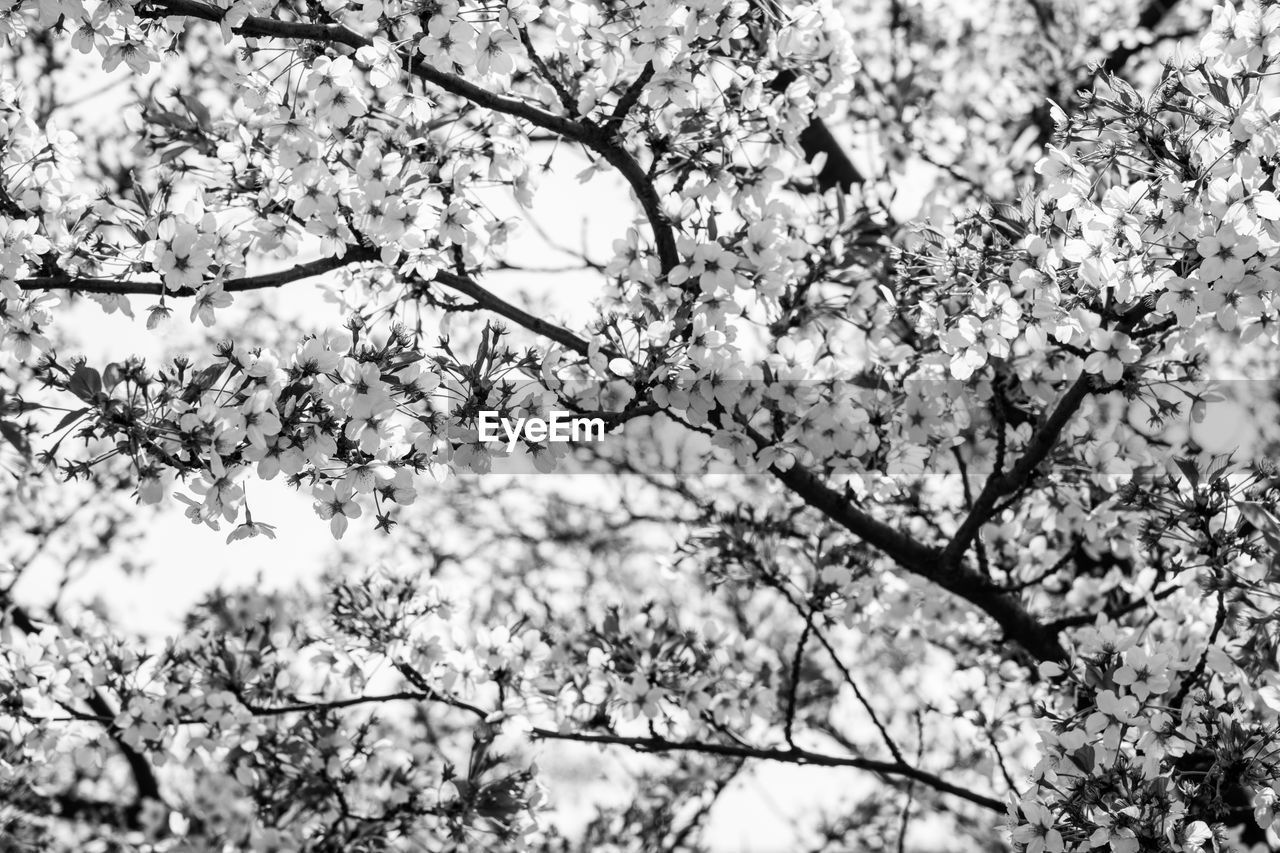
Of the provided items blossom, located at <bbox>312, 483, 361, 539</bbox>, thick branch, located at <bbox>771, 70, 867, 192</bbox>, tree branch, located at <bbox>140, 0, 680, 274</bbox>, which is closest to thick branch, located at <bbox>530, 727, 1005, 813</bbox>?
blossom, located at <bbox>312, 483, 361, 539</bbox>

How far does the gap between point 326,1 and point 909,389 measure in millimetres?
2150

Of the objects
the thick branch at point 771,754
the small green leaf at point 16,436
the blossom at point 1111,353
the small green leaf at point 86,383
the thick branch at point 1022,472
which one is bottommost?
the thick branch at point 771,754

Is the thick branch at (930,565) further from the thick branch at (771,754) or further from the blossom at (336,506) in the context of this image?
the blossom at (336,506)

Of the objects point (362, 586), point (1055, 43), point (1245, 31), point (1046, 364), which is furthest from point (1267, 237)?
point (1055, 43)

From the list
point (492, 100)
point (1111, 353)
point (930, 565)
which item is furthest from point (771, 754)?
point (492, 100)

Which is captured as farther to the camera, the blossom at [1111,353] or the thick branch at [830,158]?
the thick branch at [830,158]

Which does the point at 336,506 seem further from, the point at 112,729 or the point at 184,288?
the point at 112,729

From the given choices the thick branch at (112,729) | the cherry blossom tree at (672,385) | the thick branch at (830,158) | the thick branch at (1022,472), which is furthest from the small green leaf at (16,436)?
the thick branch at (830,158)

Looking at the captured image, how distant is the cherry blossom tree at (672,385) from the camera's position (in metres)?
2.65

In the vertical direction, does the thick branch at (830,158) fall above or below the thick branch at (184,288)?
above

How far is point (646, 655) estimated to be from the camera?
418 cm

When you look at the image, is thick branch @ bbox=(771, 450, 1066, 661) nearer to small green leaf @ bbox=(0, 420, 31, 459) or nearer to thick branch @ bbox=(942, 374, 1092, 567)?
thick branch @ bbox=(942, 374, 1092, 567)

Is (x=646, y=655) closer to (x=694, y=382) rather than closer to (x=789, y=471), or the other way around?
(x=789, y=471)

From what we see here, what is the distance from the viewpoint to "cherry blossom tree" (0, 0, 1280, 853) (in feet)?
8.68
